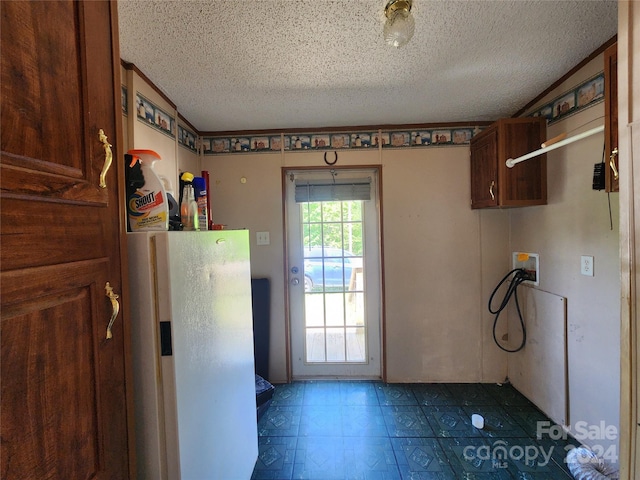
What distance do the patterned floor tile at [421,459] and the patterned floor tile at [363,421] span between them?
0.13 metres

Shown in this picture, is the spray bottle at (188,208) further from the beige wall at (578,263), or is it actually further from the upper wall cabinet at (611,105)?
the beige wall at (578,263)

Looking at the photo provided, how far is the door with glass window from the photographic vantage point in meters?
2.42

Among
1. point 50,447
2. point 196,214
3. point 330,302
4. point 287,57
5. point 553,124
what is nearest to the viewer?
point 50,447

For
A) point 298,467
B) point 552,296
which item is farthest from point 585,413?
point 298,467

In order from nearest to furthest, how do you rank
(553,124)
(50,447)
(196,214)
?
(50,447) → (196,214) → (553,124)

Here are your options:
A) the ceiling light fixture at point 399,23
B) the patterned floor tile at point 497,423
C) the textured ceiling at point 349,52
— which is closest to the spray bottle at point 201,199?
the textured ceiling at point 349,52

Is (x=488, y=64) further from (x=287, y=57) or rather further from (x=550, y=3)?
(x=287, y=57)

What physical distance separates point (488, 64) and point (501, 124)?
1.69 feet

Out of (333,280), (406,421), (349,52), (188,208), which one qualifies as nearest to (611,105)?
(349,52)

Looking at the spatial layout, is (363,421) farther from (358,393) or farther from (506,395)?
(506,395)

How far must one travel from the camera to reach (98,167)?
579 mm

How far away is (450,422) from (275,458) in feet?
3.94

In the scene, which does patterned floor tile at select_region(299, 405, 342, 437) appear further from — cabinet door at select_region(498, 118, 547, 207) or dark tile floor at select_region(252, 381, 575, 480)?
cabinet door at select_region(498, 118, 547, 207)

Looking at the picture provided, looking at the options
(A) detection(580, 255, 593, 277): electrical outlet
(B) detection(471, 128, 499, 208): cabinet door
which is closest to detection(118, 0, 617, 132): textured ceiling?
(B) detection(471, 128, 499, 208): cabinet door
